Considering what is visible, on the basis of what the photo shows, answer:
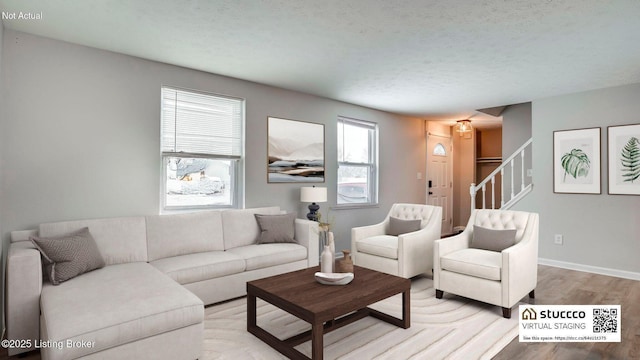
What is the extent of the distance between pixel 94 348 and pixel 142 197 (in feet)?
6.47

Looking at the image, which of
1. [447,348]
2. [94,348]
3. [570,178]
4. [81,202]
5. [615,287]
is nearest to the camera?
[94,348]

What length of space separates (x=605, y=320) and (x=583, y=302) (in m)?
0.44

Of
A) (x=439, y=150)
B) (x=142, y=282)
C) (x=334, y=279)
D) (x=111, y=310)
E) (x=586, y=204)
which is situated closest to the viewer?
(x=111, y=310)

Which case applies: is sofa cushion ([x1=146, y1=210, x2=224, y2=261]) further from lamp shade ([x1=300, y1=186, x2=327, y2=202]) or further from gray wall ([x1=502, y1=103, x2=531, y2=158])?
gray wall ([x1=502, y1=103, x2=531, y2=158])

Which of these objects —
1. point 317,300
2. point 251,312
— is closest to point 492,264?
point 317,300

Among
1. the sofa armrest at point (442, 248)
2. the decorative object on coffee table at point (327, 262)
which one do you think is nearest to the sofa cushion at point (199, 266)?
the decorative object on coffee table at point (327, 262)

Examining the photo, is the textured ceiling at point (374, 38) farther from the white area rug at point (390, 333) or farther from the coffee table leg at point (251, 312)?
the white area rug at point (390, 333)

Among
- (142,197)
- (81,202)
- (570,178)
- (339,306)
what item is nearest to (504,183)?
(570,178)

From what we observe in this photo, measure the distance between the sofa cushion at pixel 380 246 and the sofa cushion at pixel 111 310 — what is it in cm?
233

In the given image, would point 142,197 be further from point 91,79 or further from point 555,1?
point 555,1

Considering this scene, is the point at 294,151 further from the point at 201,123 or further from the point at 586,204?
the point at 586,204

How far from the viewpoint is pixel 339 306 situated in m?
2.21

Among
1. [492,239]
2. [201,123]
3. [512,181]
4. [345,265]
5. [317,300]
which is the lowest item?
[317,300]

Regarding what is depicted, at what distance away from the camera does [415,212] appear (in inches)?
178
